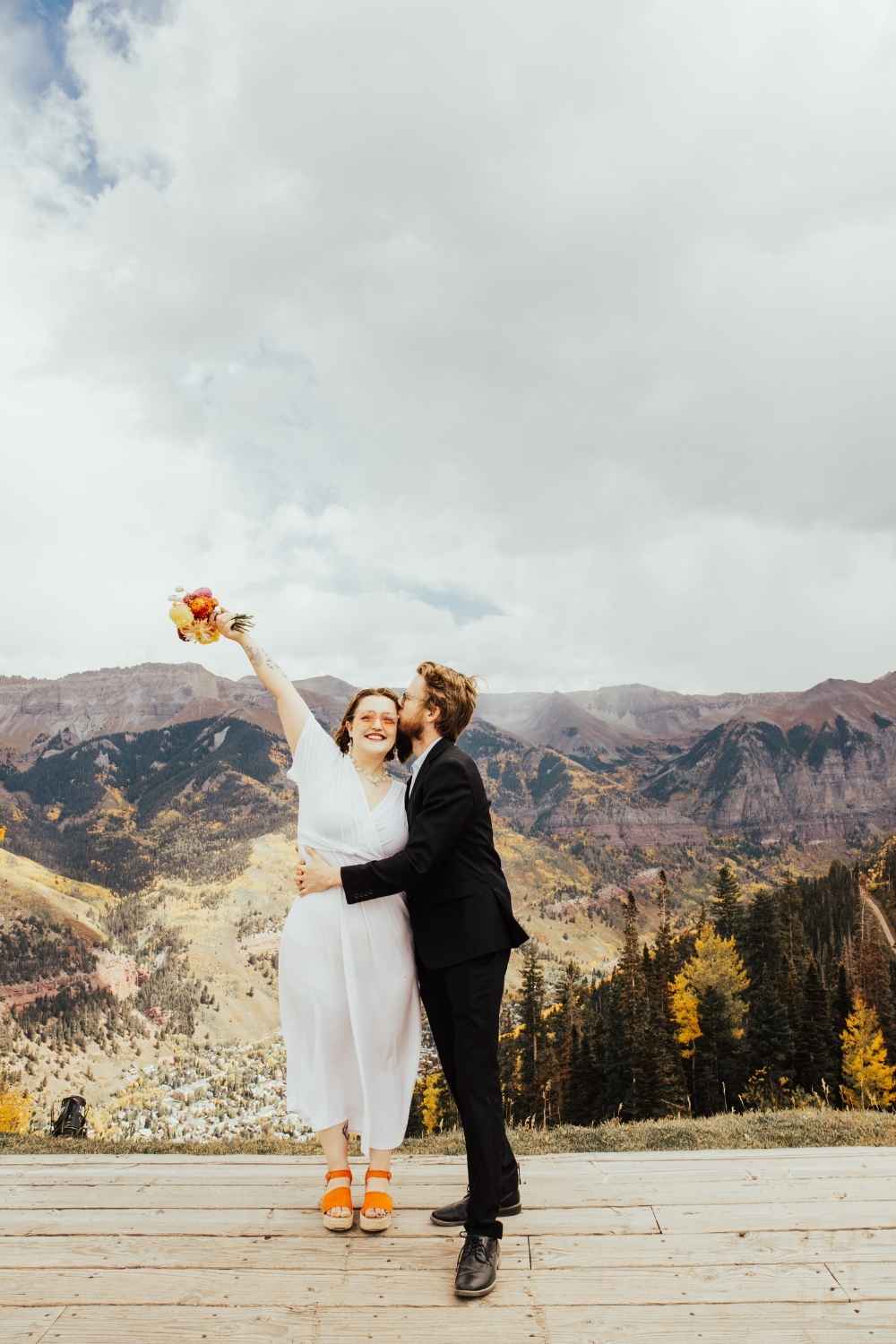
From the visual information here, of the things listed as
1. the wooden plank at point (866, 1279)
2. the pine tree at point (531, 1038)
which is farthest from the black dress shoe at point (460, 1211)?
the pine tree at point (531, 1038)

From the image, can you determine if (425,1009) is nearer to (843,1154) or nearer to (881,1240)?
(881,1240)

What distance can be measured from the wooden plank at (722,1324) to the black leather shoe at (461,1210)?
2.93 feet

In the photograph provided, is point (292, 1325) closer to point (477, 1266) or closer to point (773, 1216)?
point (477, 1266)

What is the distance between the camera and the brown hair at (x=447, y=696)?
432 cm

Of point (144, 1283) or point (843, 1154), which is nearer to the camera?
point (144, 1283)

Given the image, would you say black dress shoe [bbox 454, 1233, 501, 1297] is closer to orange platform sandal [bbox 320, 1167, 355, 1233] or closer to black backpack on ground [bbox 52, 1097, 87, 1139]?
orange platform sandal [bbox 320, 1167, 355, 1233]

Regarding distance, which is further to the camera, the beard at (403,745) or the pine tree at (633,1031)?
the pine tree at (633,1031)

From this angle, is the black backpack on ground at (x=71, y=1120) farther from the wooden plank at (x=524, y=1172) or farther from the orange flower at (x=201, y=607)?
the orange flower at (x=201, y=607)

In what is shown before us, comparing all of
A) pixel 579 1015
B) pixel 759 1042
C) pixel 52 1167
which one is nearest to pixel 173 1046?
pixel 579 1015

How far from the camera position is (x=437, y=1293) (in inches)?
144

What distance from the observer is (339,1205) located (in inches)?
169

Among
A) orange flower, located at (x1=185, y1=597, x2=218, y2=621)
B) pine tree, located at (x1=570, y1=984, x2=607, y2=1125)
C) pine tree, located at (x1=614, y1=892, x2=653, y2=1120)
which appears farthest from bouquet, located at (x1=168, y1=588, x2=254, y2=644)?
pine tree, located at (x1=570, y1=984, x2=607, y2=1125)

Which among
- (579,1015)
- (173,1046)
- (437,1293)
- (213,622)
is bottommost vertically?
(173,1046)

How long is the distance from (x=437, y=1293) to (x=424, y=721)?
2.46 m
